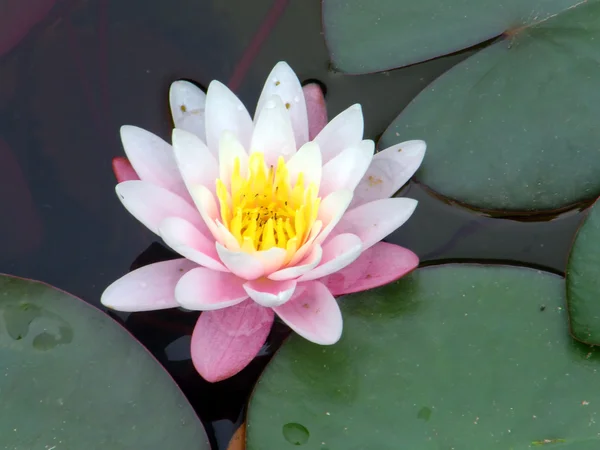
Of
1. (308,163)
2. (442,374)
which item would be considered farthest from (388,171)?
(442,374)

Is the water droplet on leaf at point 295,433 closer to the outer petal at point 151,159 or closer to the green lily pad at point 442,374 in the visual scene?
the green lily pad at point 442,374

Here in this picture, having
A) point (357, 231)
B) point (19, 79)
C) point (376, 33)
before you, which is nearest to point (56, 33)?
point (19, 79)

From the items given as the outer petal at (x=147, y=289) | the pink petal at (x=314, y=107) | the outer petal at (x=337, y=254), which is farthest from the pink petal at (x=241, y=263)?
the pink petal at (x=314, y=107)

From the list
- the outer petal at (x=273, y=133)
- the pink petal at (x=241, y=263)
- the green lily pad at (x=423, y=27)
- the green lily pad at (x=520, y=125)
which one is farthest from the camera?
the green lily pad at (x=423, y=27)

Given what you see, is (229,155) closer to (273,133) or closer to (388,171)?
(273,133)

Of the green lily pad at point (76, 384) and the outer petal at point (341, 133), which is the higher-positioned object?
the outer petal at point (341, 133)

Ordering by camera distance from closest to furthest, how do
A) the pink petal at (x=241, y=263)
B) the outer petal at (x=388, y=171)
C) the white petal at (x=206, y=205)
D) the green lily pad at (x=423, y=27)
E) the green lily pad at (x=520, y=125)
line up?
the pink petal at (x=241, y=263)
the white petal at (x=206, y=205)
the outer petal at (x=388, y=171)
the green lily pad at (x=520, y=125)
the green lily pad at (x=423, y=27)

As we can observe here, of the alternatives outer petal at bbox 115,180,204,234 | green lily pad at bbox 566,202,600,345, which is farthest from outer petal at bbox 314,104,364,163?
green lily pad at bbox 566,202,600,345
